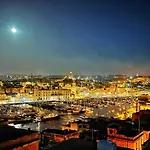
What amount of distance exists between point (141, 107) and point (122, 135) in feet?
26.9

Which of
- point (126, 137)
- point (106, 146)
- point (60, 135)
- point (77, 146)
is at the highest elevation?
point (106, 146)

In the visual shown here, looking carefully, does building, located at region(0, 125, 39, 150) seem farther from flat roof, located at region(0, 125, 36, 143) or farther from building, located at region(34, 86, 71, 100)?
building, located at region(34, 86, 71, 100)

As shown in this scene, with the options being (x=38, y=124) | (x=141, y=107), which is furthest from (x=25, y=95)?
(x=141, y=107)

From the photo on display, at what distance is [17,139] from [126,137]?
295cm

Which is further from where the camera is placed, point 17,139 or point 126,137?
point 126,137

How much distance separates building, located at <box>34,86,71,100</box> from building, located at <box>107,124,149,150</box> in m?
21.1

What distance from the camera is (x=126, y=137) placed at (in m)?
5.80

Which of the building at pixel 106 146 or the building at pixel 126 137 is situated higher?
the building at pixel 106 146

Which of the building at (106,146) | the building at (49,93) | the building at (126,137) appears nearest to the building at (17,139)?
the building at (106,146)

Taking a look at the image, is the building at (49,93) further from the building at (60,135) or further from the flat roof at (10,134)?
the flat roof at (10,134)

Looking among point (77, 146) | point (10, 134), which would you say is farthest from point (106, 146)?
point (10, 134)

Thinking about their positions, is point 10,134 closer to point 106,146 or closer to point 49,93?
point 106,146

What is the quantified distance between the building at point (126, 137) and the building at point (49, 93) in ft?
69.2

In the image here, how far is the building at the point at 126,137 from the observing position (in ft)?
18.9
